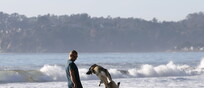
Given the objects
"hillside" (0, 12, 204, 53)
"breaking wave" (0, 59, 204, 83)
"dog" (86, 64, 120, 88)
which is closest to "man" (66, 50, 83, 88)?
"dog" (86, 64, 120, 88)

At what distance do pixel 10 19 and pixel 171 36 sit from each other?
45948 mm

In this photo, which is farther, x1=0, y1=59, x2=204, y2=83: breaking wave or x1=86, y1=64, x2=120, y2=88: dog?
x1=0, y1=59, x2=204, y2=83: breaking wave

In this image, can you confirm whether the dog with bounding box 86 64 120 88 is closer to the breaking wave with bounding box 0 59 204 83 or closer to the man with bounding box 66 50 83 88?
the man with bounding box 66 50 83 88

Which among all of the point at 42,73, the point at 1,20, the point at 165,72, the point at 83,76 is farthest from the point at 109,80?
the point at 1,20

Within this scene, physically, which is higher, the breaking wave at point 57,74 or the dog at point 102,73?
the dog at point 102,73

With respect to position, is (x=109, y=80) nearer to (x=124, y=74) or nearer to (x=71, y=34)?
(x=124, y=74)

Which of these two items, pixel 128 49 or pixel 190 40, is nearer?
pixel 128 49

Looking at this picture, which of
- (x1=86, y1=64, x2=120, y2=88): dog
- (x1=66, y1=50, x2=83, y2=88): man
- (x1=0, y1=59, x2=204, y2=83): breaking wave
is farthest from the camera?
(x1=0, y1=59, x2=204, y2=83): breaking wave

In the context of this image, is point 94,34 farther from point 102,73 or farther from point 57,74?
point 102,73

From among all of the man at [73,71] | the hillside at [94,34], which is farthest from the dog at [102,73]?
the hillside at [94,34]

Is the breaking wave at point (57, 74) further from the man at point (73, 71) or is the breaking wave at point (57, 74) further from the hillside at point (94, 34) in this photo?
the hillside at point (94, 34)

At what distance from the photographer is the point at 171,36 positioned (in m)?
173

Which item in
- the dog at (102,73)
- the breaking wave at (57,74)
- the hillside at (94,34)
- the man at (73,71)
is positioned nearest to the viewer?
the man at (73,71)

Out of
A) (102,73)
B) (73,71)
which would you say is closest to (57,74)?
(102,73)
